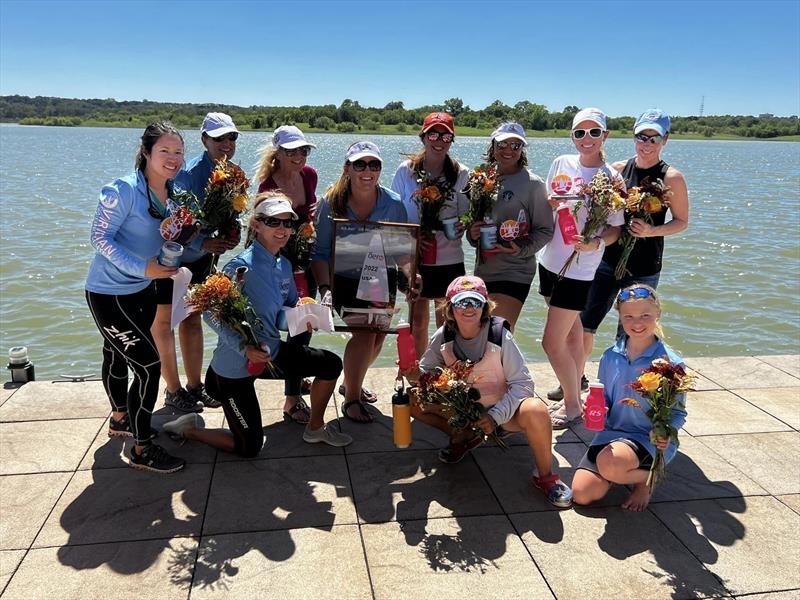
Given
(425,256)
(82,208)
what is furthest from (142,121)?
(425,256)

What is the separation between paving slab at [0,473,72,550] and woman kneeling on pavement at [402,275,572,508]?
2410 mm

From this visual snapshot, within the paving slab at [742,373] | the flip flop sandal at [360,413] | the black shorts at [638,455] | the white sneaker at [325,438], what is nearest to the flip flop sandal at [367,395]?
the flip flop sandal at [360,413]

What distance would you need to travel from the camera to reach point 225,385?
452 centimetres

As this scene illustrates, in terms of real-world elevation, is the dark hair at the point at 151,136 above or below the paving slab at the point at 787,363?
above

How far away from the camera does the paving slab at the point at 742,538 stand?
371 cm

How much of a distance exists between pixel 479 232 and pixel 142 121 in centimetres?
10306

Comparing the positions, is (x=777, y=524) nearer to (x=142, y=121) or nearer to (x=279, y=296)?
(x=279, y=296)

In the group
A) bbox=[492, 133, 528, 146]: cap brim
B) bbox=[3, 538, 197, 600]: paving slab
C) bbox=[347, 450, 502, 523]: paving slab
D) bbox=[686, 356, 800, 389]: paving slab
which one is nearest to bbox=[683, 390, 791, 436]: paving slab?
bbox=[686, 356, 800, 389]: paving slab

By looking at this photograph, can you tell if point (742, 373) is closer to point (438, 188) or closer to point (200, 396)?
point (438, 188)

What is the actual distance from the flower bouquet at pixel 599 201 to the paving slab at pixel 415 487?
6.23 ft

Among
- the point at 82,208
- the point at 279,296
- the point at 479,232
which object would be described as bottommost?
the point at 82,208

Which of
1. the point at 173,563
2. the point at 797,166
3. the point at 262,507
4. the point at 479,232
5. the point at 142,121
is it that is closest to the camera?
the point at 173,563

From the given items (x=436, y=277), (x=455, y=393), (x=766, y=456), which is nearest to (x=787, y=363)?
(x=766, y=456)

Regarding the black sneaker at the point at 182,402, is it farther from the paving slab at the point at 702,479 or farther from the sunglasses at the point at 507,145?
the paving slab at the point at 702,479
